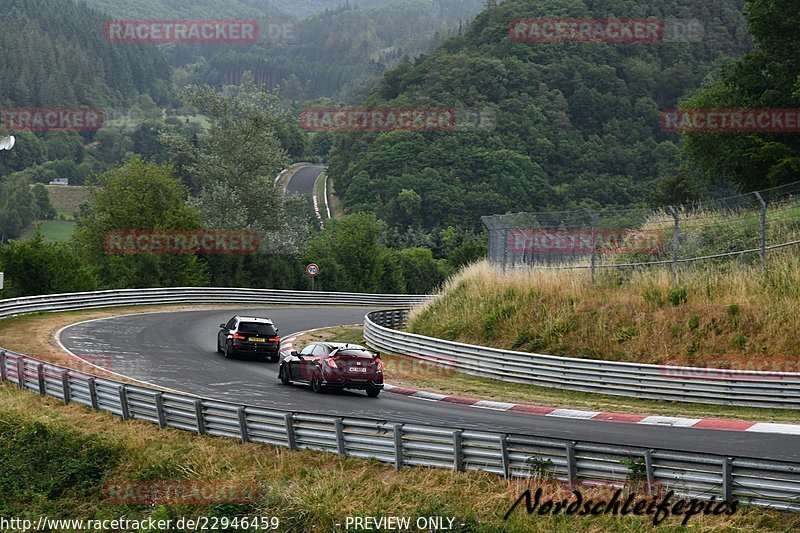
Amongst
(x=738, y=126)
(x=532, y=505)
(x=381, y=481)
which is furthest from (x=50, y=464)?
(x=738, y=126)

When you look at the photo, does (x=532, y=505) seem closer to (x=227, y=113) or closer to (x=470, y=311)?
(x=470, y=311)

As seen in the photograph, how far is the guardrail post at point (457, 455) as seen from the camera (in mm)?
14797

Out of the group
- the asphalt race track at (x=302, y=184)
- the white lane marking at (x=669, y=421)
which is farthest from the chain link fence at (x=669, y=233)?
the asphalt race track at (x=302, y=184)

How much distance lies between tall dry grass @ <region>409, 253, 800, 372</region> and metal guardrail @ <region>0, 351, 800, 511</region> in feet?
35.2

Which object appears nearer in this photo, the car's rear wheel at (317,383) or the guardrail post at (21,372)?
the car's rear wheel at (317,383)

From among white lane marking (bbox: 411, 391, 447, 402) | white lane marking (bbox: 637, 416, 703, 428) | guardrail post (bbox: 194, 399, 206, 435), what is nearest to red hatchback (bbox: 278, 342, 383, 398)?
white lane marking (bbox: 411, 391, 447, 402)

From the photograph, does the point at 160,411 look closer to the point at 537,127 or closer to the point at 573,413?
the point at 573,413

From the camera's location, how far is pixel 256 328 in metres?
30.5

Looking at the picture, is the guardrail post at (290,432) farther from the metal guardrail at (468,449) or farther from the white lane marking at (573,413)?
the white lane marking at (573,413)

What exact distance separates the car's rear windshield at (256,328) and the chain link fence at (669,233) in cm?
812

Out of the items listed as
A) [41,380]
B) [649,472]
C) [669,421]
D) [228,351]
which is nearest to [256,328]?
[228,351]

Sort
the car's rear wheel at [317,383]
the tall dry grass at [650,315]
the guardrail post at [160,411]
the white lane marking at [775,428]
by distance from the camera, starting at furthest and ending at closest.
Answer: the tall dry grass at [650,315]
the car's rear wheel at [317,383]
the guardrail post at [160,411]
the white lane marking at [775,428]

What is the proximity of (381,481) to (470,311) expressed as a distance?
55.8ft

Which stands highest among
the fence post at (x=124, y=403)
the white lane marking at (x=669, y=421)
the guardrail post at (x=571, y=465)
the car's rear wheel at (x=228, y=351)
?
the guardrail post at (x=571, y=465)
